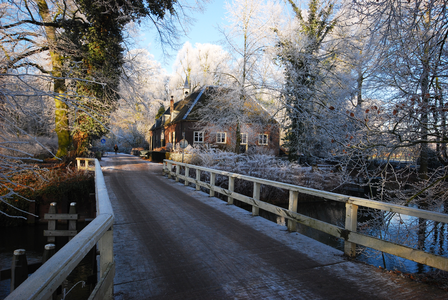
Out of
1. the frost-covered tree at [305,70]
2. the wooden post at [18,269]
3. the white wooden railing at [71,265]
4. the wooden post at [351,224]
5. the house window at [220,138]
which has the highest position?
the frost-covered tree at [305,70]

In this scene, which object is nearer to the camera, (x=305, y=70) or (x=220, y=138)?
(x=305, y=70)

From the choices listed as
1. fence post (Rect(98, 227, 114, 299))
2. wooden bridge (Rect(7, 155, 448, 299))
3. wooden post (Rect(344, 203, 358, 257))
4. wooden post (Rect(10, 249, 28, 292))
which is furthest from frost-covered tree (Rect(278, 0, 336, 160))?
fence post (Rect(98, 227, 114, 299))

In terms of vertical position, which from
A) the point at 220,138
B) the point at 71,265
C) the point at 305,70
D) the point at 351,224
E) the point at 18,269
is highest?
the point at 305,70

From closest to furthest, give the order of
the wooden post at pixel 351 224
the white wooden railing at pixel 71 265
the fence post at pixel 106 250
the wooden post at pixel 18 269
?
the white wooden railing at pixel 71 265, the fence post at pixel 106 250, the wooden post at pixel 351 224, the wooden post at pixel 18 269

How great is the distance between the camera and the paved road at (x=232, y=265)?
366 centimetres

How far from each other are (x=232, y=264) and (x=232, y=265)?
0.04 meters

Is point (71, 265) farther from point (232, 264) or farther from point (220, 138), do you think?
point (220, 138)

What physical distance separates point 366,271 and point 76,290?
6712mm

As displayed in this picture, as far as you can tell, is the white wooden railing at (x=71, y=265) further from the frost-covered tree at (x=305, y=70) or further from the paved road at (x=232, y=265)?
the frost-covered tree at (x=305, y=70)

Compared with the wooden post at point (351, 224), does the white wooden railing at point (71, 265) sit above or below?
above

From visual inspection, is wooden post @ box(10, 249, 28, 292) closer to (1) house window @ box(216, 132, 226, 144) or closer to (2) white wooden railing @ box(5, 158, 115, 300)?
(2) white wooden railing @ box(5, 158, 115, 300)

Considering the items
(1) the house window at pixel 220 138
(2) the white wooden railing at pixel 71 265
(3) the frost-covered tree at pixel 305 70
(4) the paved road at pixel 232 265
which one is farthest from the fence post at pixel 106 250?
(1) the house window at pixel 220 138

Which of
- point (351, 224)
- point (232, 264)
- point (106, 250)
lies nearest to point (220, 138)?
point (351, 224)

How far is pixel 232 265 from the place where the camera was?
449cm
